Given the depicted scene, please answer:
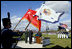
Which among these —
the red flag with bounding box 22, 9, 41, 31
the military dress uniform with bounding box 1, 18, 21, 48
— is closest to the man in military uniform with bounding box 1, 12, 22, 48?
the military dress uniform with bounding box 1, 18, 21, 48

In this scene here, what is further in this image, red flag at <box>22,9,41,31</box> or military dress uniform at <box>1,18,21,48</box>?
red flag at <box>22,9,41,31</box>

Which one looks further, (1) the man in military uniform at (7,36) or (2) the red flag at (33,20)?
(2) the red flag at (33,20)

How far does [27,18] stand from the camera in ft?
45.4

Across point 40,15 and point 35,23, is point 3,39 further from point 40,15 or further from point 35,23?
point 35,23

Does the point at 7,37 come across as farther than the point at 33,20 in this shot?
No

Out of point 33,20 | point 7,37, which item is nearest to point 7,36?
point 7,37

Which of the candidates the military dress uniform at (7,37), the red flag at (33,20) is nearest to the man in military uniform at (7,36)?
the military dress uniform at (7,37)

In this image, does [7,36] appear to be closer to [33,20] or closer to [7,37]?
[7,37]

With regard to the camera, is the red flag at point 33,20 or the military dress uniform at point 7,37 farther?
the red flag at point 33,20

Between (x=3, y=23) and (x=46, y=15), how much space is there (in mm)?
3890

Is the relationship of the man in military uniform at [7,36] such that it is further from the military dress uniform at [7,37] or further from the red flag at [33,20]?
the red flag at [33,20]

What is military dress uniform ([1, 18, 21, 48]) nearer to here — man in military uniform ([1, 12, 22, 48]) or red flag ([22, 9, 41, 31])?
man in military uniform ([1, 12, 22, 48])

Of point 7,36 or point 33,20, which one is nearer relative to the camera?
point 7,36

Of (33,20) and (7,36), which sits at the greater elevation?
(33,20)
